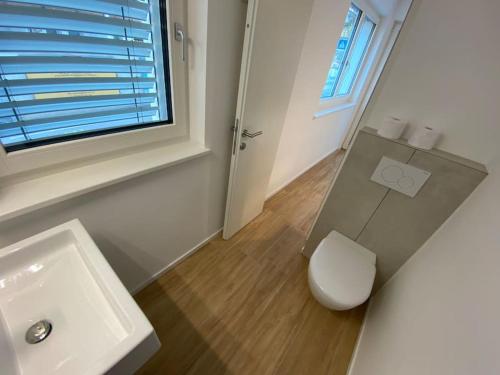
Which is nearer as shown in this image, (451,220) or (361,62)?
(451,220)

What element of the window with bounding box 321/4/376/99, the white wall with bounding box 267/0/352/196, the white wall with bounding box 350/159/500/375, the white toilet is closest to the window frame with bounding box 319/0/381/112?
the window with bounding box 321/4/376/99

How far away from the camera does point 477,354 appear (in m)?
0.54

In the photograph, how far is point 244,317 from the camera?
1345 millimetres

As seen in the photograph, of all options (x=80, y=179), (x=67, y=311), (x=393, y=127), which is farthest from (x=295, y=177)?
(x=67, y=311)

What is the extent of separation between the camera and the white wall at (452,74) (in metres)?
0.86

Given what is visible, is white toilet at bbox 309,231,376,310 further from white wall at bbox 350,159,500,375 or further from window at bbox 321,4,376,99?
window at bbox 321,4,376,99

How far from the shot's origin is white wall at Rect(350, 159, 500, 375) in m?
0.58

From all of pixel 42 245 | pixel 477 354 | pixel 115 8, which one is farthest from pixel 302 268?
pixel 115 8

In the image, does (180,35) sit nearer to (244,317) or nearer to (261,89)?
(261,89)

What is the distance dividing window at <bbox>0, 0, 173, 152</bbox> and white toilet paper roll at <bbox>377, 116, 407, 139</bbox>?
1.16m

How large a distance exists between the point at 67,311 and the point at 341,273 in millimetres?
1295

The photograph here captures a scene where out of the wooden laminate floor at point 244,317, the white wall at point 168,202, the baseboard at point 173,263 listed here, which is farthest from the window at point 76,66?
the wooden laminate floor at point 244,317

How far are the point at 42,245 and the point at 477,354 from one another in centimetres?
134

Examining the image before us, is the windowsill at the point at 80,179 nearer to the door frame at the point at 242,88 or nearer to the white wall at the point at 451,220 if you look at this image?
the door frame at the point at 242,88
